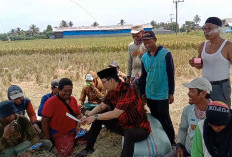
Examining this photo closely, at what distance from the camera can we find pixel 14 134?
3750mm

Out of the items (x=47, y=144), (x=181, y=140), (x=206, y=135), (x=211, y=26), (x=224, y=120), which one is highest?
(x=211, y=26)

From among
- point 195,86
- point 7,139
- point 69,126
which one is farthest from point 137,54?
point 7,139

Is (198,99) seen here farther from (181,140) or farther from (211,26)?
(211,26)

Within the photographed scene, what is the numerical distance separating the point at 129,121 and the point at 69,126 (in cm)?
130

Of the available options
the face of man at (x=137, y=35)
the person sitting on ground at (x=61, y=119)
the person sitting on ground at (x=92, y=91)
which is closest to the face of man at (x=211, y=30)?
the face of man at (x=137, y=35)

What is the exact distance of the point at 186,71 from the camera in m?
9.69

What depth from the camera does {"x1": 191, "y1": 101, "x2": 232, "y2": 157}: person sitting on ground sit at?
2.13m

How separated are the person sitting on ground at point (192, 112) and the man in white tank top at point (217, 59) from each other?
0.48 metres

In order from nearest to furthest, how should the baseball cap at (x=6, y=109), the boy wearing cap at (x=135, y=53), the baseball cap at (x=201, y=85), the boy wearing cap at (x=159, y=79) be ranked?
1. the baseball cap at (x=201, y=85)
2. the baseball cap at (x=6, y=109)
3. the boy wearing cap at (x=159, y=79)
4. the boy wearing cap at (x=135, y=53)

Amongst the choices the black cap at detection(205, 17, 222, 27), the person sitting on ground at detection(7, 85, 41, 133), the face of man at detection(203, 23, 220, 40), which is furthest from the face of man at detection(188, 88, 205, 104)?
the person sitting on ground at detection(7, 85, 41, 133)

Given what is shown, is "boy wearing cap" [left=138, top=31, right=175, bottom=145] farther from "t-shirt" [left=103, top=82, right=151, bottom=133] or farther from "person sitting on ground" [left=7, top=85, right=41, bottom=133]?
"person sitting on ground" [left=7, top=85, right=41, bottom=133]

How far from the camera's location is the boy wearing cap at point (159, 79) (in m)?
3.83

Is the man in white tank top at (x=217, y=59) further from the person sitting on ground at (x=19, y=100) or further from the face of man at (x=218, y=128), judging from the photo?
the person sitting on ground at (x=19, y=100)

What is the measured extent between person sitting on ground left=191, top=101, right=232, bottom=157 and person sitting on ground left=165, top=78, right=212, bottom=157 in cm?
60
